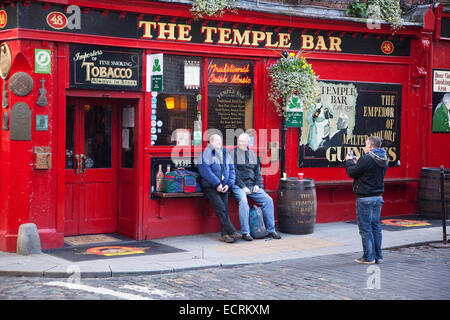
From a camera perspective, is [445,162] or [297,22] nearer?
[297,22]

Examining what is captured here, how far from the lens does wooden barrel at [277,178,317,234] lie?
1188 cm

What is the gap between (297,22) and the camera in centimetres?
1291

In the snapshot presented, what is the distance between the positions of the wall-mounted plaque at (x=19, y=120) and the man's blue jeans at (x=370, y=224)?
5.17 meters

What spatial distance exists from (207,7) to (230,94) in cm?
175

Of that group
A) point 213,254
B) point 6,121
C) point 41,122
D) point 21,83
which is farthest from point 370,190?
point 6,121

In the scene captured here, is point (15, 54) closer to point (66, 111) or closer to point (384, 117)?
point (66, 111)

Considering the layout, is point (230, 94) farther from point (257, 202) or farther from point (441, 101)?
point (441, 101)

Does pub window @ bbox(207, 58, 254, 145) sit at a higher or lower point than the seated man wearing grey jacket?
higher

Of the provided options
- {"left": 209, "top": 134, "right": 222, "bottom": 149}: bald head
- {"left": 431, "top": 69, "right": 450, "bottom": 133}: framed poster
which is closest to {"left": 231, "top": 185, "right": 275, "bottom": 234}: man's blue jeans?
{"left": 209, "top": 134, "right": 222, "bottom": 149}: bald head

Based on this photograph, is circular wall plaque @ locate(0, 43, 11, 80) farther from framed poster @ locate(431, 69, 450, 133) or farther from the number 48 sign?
framed poster @ locate(431, 69, 450, 133)

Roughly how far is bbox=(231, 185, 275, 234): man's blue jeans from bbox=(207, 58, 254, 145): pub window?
3.88 feet

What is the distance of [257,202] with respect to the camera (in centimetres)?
1180
